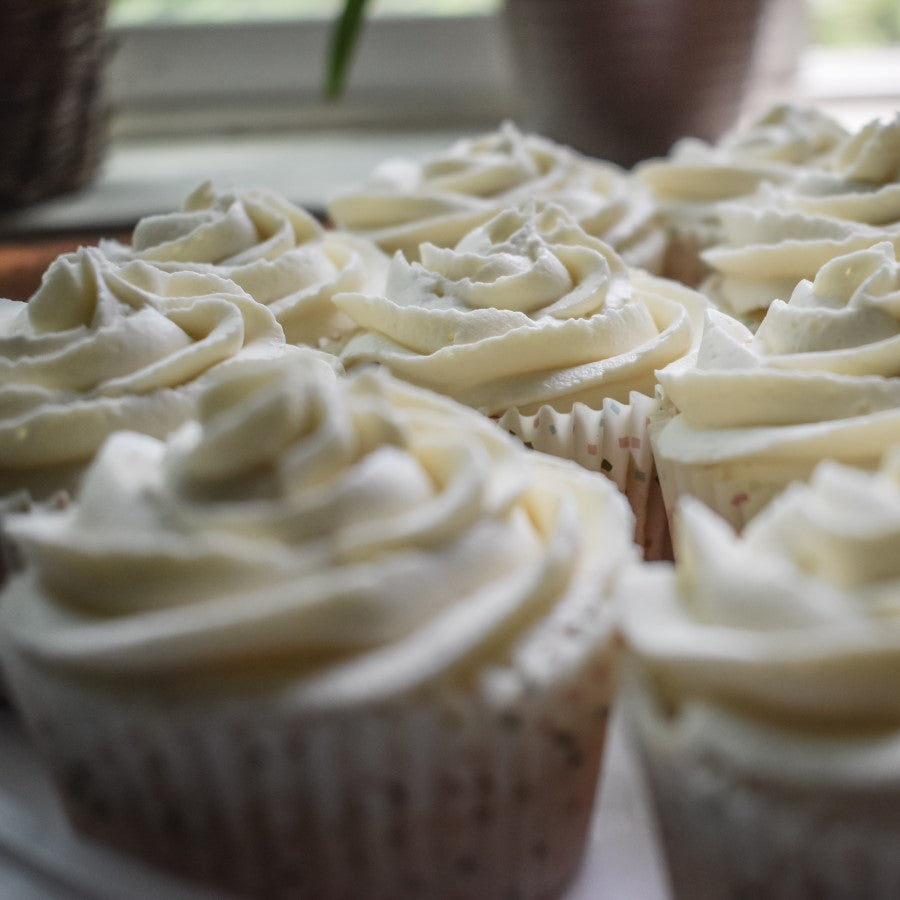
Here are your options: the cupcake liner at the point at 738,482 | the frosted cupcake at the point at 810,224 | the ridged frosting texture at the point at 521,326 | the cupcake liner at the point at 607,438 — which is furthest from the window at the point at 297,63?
the cupcake liner at the point at 738,482

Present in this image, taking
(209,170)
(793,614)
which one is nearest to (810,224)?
(793,614)

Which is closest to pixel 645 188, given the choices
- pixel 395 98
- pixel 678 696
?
pixel 395 98

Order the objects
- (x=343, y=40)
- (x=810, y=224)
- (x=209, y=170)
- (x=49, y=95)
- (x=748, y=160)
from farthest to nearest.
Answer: (x=209, y=170) → (x=343, y=40) → (x=49, y=95) → (x=748, y=160) → (x=810, y=224)

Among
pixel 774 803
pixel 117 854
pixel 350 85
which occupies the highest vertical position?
pixel 774 803

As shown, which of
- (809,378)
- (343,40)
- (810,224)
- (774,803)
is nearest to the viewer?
(774,803)

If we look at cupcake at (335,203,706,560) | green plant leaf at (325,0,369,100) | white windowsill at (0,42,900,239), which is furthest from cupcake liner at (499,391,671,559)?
green plant leaf at (325,0,369,100)

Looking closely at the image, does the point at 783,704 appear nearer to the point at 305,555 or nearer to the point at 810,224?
the point at 305,555
